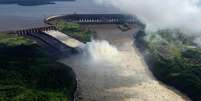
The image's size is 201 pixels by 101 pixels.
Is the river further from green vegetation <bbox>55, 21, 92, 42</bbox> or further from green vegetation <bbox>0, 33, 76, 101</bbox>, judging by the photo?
green vegetation <bbox>55, 21, 92, 42</bbox>

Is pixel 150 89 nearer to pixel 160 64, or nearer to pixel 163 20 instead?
pixel 160 64

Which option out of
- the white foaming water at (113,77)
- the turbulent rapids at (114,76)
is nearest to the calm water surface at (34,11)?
the turbulent rapids at (114,76)

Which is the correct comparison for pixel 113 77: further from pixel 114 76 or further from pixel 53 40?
pixel 53 40

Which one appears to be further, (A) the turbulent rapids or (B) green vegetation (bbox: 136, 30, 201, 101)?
(B) green vegetation (bbox: 136, 30, 201, 101)

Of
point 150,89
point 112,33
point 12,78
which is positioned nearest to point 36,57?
point 12,78

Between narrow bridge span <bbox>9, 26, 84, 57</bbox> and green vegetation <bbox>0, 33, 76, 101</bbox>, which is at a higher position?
green vegetation <bbox>0, 33, 76, 101</bbox>

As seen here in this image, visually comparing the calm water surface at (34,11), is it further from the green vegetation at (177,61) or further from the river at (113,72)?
the green vegetation at (177,61)

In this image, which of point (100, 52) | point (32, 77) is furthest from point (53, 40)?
point (32, 77)

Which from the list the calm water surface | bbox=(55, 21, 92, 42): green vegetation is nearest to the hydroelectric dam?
bbox=(55, 21, 92, 42): green vegetation
